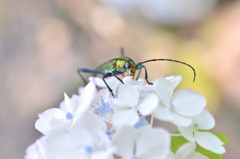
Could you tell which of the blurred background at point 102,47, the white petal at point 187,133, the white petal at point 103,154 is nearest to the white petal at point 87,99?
the white petal at point 103,154

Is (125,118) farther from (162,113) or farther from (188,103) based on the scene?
(188,103)

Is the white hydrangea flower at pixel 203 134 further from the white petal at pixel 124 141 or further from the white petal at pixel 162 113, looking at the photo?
the white petal at pixel 124 141

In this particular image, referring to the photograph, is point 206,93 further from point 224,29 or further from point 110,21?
point 110,21

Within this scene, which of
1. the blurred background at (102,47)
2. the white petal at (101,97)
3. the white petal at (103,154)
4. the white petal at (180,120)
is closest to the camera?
the white petal at (103,154)

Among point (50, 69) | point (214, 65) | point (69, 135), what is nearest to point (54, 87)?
point (50, 69)

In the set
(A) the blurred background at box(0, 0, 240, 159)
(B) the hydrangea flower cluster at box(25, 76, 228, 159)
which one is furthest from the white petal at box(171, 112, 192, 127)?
(A) the blurred background at box(0, 0, 240, 159)

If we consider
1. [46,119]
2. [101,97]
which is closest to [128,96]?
[101,97]
